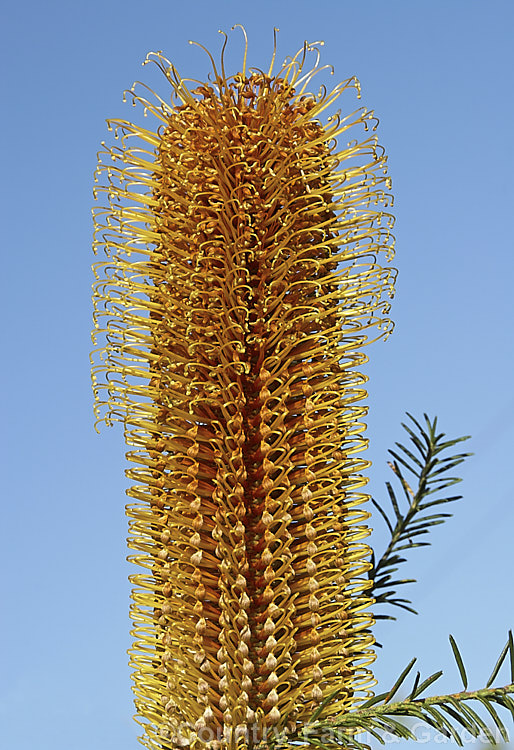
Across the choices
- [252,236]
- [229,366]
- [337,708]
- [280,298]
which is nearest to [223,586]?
[337,708]

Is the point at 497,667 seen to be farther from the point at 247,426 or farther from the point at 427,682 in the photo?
the point at 247,426

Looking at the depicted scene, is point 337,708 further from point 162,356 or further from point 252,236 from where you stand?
point 252,236

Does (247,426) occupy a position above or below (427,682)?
above

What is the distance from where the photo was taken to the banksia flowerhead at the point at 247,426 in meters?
1.60

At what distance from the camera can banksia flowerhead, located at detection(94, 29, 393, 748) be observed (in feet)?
5.26

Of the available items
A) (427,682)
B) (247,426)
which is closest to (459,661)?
(427,682)

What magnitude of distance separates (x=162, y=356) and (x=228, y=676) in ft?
2.09

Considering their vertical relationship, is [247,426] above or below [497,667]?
above

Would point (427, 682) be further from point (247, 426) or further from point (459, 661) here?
point (247, 426)

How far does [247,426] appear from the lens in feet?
5.64

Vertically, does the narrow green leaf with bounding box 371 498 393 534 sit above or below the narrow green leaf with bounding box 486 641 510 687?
above

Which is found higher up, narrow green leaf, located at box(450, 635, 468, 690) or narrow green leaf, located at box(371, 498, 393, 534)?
narrow green leaf, located at box(371, 498, 393, 534)

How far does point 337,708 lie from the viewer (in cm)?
159

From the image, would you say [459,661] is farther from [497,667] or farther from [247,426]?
[247,426]
